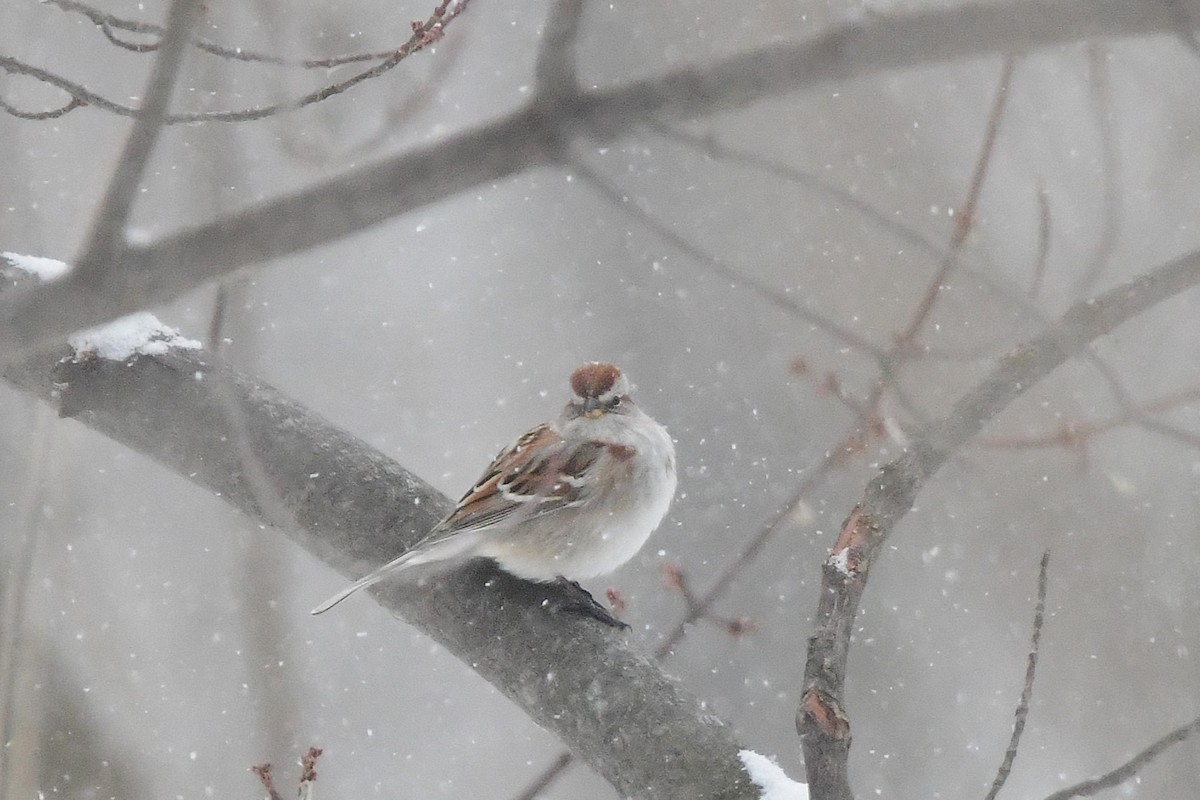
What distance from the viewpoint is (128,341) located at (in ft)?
10.1

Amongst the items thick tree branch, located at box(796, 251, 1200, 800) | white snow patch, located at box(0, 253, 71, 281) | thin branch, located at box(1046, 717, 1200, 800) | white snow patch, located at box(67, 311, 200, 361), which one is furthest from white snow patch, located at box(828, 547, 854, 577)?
white snow patch, located at box(0, 253, 71, 281)

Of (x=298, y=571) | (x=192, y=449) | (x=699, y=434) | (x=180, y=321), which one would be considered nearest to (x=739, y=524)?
(x=699, y=434)

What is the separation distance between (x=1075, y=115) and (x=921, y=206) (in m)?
1.43

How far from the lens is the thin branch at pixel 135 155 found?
154cm

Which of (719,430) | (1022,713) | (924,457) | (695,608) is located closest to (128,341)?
(695,608)

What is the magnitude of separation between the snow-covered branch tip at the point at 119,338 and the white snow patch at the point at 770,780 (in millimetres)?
1820

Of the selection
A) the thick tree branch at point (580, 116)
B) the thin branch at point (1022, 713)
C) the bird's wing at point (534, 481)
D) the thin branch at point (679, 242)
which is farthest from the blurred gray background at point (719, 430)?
the thick tree branch at point (580, 116)

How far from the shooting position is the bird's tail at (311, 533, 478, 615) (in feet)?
8.81

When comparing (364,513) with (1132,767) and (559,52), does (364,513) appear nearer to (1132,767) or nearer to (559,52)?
(559,52)

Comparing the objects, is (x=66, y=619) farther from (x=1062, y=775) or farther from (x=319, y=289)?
(x=1062, y=775)

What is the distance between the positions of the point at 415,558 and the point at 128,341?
1.00 metres

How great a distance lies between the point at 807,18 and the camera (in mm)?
8250

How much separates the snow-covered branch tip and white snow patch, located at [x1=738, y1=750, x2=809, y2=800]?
182 centimetres

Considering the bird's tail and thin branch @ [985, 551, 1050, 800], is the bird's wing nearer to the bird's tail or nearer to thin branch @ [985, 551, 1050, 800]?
the bird's tail
